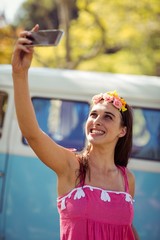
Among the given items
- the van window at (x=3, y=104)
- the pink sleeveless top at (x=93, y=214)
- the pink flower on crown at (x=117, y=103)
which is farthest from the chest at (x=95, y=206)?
the van window at (x=3, y=104)

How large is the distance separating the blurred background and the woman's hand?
1366cm

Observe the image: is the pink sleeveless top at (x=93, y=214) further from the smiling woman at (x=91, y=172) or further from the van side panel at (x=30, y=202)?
the van side panel at (x=30, y=202)

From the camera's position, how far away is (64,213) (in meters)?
3.25

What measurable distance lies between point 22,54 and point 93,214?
3.01 feet

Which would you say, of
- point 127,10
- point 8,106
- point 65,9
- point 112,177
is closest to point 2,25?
point 65,9

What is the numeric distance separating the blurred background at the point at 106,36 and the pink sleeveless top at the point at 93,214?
13.4 meters

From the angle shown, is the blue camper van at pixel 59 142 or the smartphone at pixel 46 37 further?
the blue camper van at pixel 59 142

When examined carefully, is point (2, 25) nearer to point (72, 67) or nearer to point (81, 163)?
point (72, 67)

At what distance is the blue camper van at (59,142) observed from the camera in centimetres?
720

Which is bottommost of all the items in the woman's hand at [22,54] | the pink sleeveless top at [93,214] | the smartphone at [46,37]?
the pink sleeveless top at [93,214]

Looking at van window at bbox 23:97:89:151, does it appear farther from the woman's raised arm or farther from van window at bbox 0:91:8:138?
the woman's raised arm

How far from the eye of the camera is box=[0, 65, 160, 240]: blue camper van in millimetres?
7204

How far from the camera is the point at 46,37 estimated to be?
276 centimetres

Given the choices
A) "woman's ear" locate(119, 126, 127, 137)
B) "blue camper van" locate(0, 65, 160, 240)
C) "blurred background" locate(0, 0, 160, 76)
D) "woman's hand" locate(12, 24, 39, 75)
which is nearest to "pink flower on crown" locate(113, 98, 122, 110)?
"woman's ear" locate(119, 126, 127, 137)
